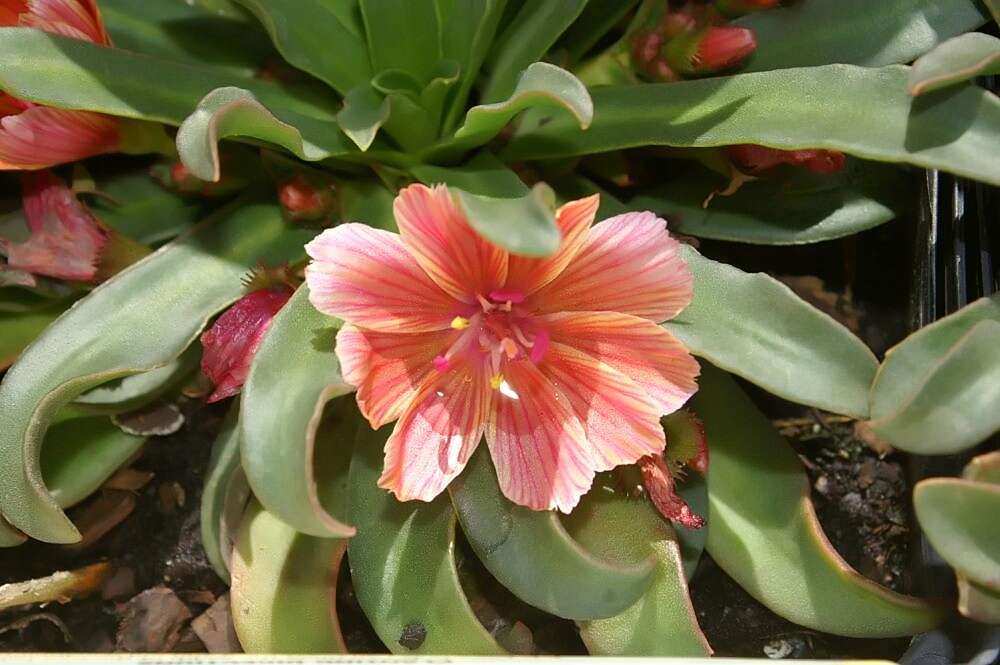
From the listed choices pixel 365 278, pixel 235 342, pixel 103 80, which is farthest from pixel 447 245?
pixel 103 80

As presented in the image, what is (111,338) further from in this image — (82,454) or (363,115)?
(363,115)

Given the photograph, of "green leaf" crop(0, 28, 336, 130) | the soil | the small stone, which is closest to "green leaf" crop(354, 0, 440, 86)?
"green leaf" crop(0, 28, 336, 130)

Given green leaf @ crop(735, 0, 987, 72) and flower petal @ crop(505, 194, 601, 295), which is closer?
flower petal @ crop(505, 194, 601, 295)

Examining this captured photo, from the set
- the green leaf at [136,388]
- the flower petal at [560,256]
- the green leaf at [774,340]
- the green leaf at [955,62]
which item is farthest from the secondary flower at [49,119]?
the green leaf at [955,62]

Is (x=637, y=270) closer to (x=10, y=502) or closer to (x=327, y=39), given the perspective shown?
(x=327, y=39)

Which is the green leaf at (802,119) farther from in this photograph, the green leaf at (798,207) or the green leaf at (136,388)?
the green leaf at (136,388)

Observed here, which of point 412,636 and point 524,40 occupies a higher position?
point 524,40

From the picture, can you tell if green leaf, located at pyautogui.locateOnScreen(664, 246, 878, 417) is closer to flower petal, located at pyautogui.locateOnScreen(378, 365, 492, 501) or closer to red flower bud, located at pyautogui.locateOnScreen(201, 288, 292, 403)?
flower petal, located at pyautogui.locateOnScreen(378, 365, 492, 501)
